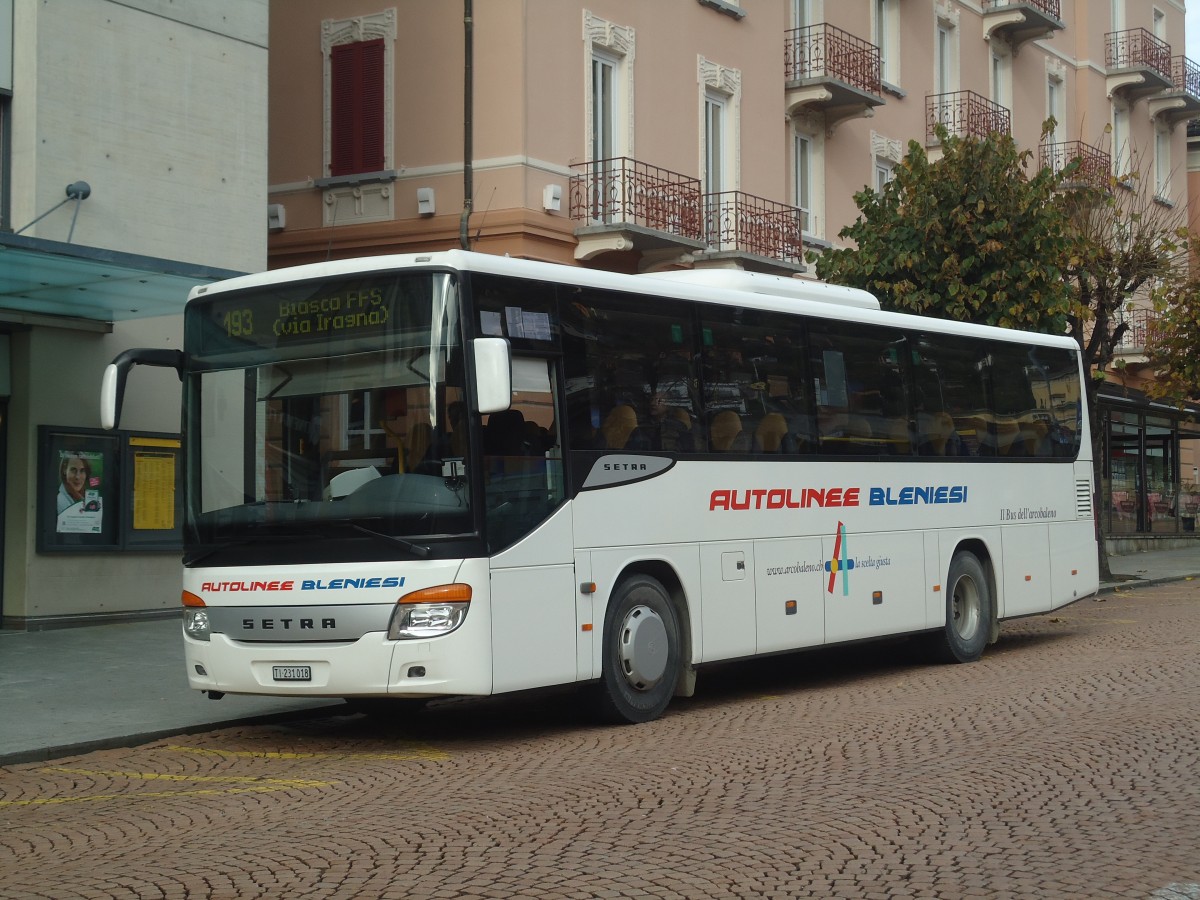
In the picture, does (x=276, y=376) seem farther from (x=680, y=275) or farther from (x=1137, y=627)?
(x=1137, y=627)

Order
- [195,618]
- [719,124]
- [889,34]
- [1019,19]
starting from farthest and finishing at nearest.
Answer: [1019,19], [889,34], [719,124], [195,618]

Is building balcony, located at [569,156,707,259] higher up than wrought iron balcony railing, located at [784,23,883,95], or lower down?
lower down

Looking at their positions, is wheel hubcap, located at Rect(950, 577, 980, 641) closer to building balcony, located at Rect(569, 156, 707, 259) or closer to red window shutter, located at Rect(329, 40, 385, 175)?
building balcony, located at Rect(569, 156, 707, 259)

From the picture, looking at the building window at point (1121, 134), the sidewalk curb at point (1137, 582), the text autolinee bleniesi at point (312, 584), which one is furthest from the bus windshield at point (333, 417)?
the building window at point (1121, 134)

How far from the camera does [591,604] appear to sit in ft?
35.2

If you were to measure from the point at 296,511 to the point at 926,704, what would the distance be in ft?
15.6

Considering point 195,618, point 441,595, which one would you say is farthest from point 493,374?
point 195,618

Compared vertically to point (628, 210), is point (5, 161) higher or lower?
lower

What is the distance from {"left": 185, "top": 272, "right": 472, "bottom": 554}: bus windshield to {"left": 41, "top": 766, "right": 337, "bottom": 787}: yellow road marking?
1.50 metres

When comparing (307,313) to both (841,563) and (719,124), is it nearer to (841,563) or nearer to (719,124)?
(841,563)

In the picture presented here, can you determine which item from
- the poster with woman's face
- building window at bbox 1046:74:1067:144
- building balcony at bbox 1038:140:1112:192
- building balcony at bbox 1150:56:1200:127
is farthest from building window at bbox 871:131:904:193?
the poster with woman's face

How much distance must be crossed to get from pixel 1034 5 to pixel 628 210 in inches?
661

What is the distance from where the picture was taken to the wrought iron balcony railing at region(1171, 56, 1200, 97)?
44.1 meters

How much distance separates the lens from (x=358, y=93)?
2394 cm
